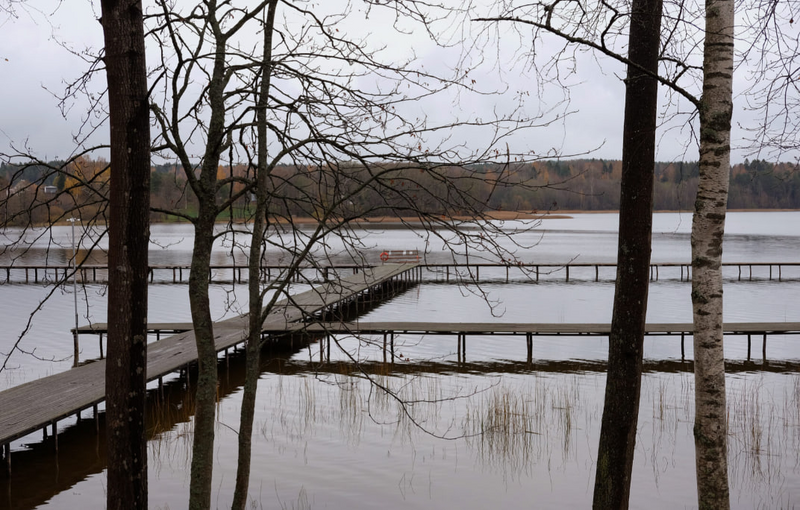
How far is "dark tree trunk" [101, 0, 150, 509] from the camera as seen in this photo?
12.8 ft

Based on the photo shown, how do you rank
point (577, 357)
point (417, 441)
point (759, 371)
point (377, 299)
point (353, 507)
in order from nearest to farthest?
1. point (353, 507)
2. point (417, 441)
3. point (759, 371)
4. point (577, 357)
5. point (377, 299)

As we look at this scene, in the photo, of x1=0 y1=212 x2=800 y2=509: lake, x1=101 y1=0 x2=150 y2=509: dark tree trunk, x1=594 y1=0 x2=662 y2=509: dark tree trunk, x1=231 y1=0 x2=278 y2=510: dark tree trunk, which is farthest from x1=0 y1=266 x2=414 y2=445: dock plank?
x1=594 y1=0 x2=662 y2=509: dark tree trunk

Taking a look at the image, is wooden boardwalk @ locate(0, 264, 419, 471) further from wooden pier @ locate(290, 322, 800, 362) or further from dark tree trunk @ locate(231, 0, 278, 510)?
wooden pier @ locate(290, 322, 800, 362)

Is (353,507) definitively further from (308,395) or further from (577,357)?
(577,357)

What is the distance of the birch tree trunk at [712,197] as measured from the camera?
4.45 meters

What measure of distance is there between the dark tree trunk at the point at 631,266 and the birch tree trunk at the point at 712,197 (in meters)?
0.64

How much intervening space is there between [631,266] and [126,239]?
355 centimetres

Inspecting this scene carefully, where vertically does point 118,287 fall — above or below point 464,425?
above

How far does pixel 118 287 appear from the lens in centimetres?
391

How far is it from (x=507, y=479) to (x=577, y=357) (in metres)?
8.39

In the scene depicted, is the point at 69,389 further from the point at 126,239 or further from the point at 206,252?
the point at 126,239

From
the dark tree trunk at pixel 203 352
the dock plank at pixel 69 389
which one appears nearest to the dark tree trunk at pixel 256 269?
the dark tree trunk at pixel 203 352

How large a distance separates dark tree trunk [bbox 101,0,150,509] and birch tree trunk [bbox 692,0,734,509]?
11.2 feet

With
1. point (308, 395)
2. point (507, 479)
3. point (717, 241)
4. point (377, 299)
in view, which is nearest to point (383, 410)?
point (308, 395)
